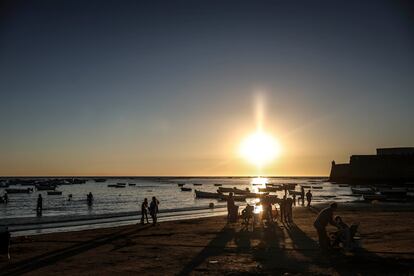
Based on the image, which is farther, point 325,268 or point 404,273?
point 325,268

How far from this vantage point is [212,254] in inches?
563

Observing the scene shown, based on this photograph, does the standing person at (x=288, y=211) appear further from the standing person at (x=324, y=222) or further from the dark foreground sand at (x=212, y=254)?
the standing person at (x=324, y=222)

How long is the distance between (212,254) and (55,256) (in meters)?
5.55

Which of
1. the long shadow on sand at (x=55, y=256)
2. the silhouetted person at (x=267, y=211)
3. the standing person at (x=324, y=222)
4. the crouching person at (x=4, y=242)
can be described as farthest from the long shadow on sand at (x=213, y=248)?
the crouching person at (x=4, y=242)

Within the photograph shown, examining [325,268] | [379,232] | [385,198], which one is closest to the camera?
[325,268]

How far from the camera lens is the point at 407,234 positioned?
59.0 feet

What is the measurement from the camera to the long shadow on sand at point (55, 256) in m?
12.3

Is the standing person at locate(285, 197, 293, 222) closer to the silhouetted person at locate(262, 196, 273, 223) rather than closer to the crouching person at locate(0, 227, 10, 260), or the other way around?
the silhouetted person at locate(262, 196, 273, 223)

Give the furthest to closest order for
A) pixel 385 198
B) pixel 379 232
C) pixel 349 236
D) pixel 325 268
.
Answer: pixel 385 198 → pixel 379 232 → pixel 349 236 → pixel 325 268

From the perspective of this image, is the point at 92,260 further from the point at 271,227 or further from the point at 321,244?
the point at 271,227

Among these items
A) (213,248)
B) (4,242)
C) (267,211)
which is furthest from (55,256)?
(267,211)

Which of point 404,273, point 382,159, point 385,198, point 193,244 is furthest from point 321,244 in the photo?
point 382,159

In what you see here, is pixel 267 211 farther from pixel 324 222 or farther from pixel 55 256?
pixel 55 256

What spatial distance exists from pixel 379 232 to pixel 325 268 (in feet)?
30.3
